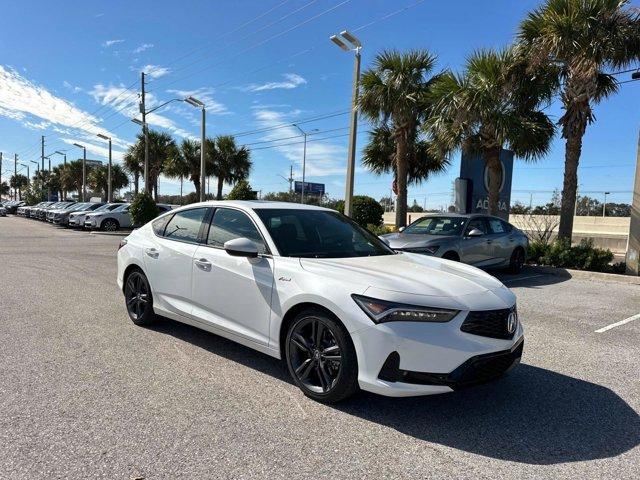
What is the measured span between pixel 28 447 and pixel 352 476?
1.96 m

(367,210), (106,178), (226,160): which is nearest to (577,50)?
(367,210)

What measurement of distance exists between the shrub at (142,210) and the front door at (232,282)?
2180 cm

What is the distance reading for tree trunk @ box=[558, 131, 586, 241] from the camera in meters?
13.0

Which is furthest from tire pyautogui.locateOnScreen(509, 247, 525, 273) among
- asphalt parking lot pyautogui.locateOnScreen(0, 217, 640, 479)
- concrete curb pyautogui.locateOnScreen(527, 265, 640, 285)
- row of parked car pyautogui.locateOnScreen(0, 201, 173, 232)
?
row of parked car pyautogui.locateOnScreen(0, 201, 173, 232)

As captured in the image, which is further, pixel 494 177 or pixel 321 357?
pixel 494 177

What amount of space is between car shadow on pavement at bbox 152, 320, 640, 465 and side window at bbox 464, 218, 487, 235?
6.18 metres

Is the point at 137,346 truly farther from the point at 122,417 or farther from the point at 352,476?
the point at 352,476

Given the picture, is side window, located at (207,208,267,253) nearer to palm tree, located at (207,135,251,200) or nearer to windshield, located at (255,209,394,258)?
windshield, located at (255,209,394,258)

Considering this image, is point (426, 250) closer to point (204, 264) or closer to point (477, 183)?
point (204, 264)

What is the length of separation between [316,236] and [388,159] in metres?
18.3

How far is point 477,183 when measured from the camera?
57.1 ft

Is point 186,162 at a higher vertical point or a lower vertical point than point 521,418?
higher

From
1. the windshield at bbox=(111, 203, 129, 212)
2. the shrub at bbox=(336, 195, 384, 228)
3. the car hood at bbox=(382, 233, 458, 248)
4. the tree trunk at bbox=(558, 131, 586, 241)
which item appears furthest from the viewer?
the windshield at bbox=(111, 203, 129, 212)

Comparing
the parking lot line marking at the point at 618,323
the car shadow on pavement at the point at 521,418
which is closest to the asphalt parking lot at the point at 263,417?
the car shadow on pavement at the point at 521,418
